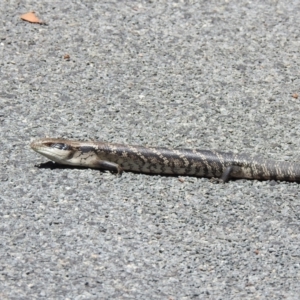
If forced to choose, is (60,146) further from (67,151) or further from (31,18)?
(31,18)

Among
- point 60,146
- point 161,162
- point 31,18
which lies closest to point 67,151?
point 60,146

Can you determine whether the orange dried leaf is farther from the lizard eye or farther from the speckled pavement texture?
the lizard eye

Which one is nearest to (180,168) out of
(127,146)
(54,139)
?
(127,146)

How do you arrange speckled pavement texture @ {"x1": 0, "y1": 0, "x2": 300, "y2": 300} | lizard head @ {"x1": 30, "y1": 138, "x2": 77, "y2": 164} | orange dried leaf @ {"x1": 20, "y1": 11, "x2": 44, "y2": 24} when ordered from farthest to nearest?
orange dried leaf @ {"x1": 20, "y1": 11, "x2": 44, "y2": 24}, lizard head @ {"x1": 30, "y1": 138, "x2": 77, "y2": 164}, speckled pavement texture @ {"x1": 0, "y1": 0, "x2": 300, "y2": 300}

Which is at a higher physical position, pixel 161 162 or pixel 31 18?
pixel 161 162

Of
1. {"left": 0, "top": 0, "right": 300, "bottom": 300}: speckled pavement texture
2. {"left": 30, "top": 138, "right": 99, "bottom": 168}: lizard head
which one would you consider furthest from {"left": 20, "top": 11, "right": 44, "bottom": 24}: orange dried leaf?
{"left": 30, "top": 138, "right": 99, "bottom": 168}: lizard head

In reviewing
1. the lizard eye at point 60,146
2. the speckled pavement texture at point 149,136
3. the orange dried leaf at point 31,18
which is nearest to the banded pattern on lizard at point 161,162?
the lizard eye at point 60,146

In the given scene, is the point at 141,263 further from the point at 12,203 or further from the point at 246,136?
the point at 246,136

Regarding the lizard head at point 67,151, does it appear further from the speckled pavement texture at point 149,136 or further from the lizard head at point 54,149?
the speckled pavement texture at point 149,136
